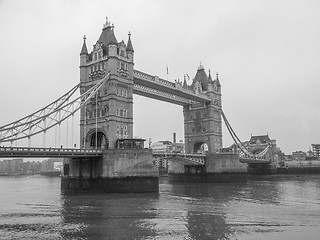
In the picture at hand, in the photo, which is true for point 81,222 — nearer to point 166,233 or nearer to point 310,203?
point 166,233

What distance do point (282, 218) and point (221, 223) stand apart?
5.49 m

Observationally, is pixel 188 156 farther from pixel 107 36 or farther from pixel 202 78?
pixel 107 36

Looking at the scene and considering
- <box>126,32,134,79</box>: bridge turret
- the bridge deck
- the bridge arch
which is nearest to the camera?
the bridge deck

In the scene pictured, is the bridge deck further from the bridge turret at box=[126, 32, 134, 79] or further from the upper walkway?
the upper walkway

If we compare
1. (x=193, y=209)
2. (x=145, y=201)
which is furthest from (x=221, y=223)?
(x=145, y=201)

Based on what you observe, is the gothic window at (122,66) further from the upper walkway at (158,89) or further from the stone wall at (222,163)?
the stone wall at (222,163)

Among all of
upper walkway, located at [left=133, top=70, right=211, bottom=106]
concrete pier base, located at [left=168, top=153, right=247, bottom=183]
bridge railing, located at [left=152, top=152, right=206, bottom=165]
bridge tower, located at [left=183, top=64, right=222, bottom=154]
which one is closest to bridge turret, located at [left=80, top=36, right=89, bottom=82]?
upper walkway, located at [left=133, top=70, right=211, bottom=106]

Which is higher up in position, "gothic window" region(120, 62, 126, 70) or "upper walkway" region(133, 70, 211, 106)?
"gothic window" region(120, 62, 126, 70)

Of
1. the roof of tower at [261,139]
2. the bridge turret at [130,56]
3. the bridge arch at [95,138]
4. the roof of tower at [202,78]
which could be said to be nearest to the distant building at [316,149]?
the roof of tower at [261,139]

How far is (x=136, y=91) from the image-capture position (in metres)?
59.8

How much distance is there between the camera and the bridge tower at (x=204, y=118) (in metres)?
78.9

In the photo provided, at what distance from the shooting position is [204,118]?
7981 cm

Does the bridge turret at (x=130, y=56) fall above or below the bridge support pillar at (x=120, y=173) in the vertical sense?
above

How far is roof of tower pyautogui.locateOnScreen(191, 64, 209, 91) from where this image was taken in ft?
267
